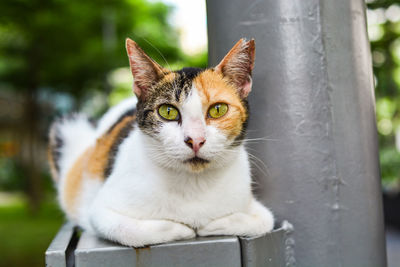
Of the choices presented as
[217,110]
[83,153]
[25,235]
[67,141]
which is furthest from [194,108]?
[25,235]

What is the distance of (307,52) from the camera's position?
6.27 feet

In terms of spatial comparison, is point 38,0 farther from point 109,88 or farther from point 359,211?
point 359,211

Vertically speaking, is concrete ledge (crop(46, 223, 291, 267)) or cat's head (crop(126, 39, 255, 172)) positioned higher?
cat's head (crop(126, 39, 255, 172))

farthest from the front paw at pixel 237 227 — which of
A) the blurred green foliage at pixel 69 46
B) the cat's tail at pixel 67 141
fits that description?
the blurred green foliage at pixel 69 46

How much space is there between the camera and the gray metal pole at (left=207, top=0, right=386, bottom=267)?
1.87 meters

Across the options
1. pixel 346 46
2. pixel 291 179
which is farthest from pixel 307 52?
pixel 291 179

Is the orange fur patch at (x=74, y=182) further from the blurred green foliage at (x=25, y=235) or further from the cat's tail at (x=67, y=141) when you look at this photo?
the blurred green foliage at (x=25, y=235)

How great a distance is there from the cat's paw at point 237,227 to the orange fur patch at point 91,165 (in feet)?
2.80

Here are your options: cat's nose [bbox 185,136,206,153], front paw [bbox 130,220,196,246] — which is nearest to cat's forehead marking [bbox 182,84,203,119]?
cat's nose [bbox 185,136,206,153]

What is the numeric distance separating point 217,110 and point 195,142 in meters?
0.23

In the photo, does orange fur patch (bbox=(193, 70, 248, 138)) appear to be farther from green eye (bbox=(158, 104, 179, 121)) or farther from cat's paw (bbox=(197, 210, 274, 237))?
cat's paw (bbox=(197, 210, 274, 237))

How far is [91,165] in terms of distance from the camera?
268 centimetres

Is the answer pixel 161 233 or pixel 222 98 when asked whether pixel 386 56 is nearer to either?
pixel 222 98

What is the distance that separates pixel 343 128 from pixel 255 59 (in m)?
0.53
